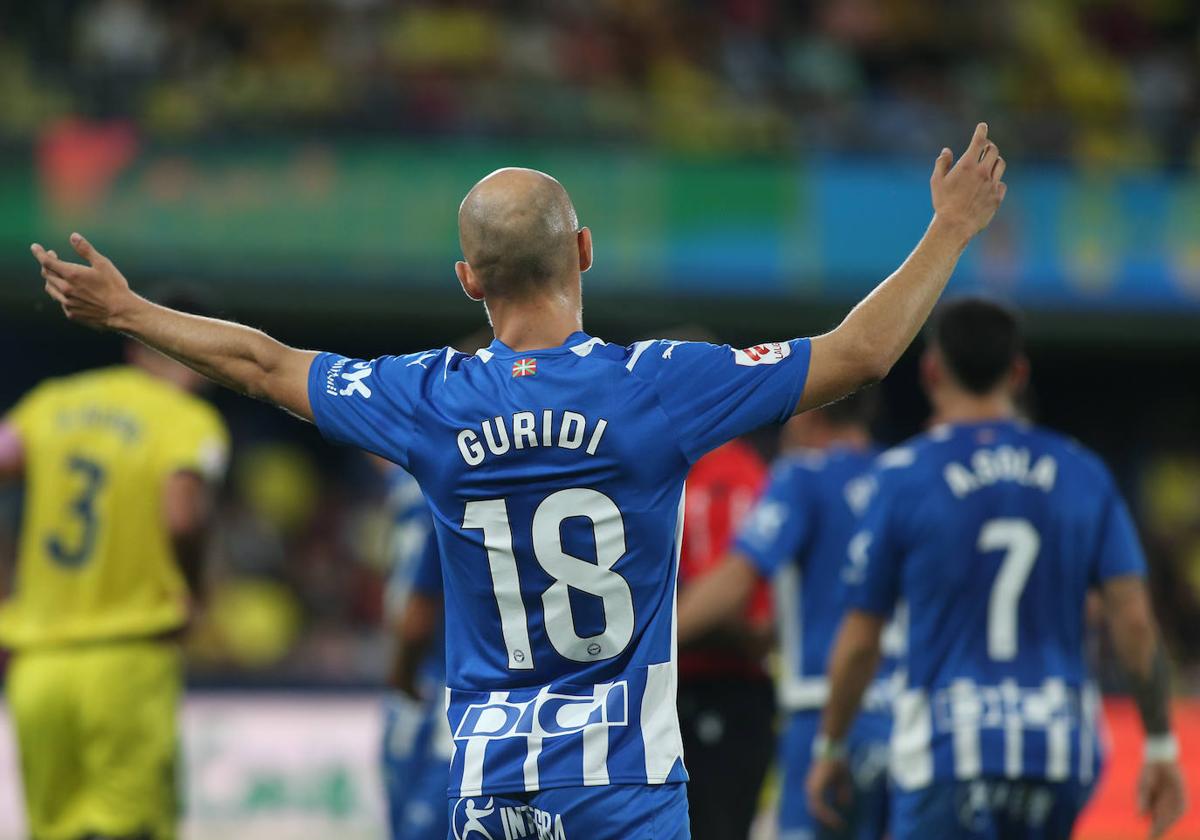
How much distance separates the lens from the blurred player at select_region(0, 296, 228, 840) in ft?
20.2

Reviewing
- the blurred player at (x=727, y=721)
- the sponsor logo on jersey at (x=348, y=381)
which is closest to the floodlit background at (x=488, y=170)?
the blurred player at (x=727, y=721)

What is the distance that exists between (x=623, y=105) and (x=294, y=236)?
3.24 metres

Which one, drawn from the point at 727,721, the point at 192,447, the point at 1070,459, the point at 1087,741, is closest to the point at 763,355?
the point at 1070,459

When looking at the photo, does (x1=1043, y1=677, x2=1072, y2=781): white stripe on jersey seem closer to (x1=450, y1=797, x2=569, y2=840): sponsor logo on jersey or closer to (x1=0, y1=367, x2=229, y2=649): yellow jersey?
(x1=450, y1=797, x2=569, y2=840): sponsor logo on jersey

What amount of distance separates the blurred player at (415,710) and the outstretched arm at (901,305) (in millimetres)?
2996

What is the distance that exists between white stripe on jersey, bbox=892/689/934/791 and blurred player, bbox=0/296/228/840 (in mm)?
2520

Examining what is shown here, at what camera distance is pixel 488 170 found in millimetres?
16281

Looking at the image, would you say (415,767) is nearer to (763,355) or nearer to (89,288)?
(89,288)

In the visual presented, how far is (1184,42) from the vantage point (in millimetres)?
20375

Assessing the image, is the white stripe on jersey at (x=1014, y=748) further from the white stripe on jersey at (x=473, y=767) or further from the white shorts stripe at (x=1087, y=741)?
the white stripe on jersey at (x=473, y=767)

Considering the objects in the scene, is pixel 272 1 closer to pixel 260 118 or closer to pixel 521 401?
pixel 260 118

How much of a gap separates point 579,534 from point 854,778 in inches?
129

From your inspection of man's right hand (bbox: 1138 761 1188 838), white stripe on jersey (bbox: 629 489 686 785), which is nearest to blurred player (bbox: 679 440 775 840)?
man's right hand (bbox: 1138 761 1188 838)

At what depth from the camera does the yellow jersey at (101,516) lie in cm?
623
